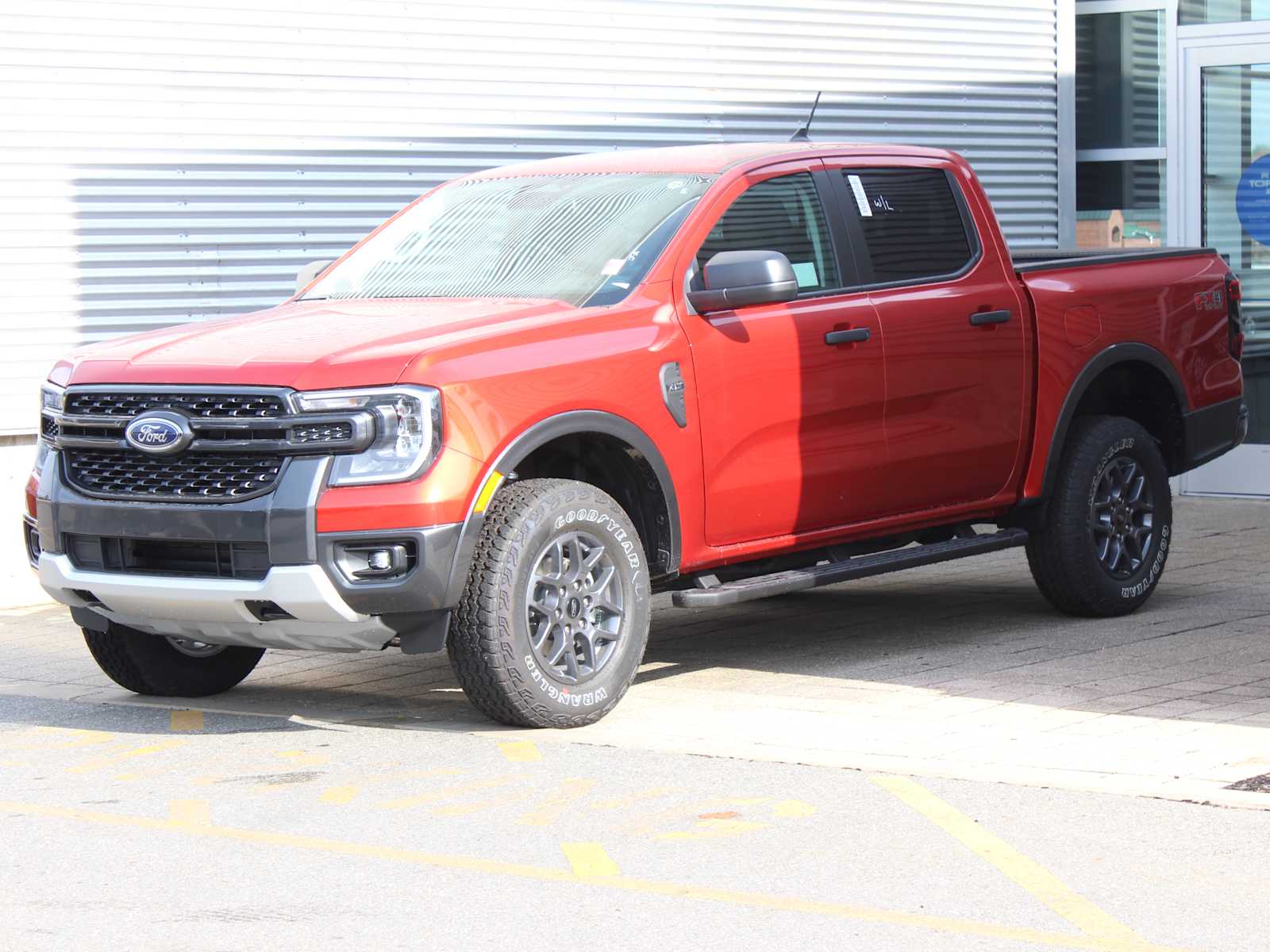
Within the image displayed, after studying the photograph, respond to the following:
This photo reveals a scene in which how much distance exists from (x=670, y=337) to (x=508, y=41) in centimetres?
603

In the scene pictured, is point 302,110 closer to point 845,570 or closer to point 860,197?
point 860,197

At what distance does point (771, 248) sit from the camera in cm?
777

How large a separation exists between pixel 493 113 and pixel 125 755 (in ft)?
22.3

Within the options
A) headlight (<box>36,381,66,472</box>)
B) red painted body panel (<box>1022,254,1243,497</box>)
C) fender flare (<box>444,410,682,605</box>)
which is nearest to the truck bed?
red painted body panel (<box>1022,254,1243,497</box>)

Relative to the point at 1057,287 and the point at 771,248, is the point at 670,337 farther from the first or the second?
the point at 1057,287

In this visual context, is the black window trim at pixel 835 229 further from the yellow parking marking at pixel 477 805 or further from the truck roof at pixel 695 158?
the yellow parking marking at pixel 477 805

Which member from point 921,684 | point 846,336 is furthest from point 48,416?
point 921,684

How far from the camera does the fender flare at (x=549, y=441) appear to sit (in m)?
6.50

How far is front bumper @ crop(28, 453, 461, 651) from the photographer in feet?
21.0

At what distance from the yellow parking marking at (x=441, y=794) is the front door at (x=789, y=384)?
4.98ft

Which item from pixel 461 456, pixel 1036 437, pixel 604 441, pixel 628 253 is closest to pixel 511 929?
pixel 461 456

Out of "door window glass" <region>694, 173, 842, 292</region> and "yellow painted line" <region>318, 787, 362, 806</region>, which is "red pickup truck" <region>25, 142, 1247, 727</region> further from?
"yellow painted line" <region>318, 787, 362, 806</region>

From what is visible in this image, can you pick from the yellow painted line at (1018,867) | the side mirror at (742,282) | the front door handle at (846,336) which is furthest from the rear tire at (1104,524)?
the yellow painted line at (1018,867)

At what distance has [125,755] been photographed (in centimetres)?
678
